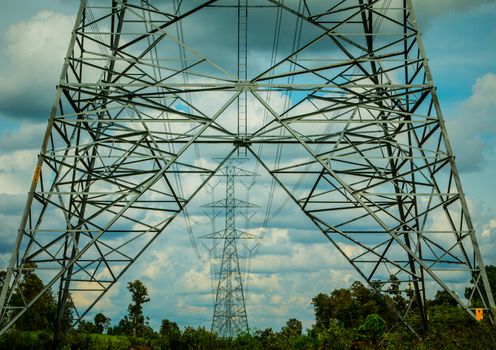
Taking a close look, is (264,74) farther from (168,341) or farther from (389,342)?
(168,341)

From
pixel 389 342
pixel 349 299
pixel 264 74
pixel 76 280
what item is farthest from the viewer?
pixel 349 299

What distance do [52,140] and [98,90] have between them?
232cm

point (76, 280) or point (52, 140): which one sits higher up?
point (52, 140)

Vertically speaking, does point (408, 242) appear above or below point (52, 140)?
below

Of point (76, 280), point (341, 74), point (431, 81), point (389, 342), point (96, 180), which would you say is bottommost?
point (389, 342)

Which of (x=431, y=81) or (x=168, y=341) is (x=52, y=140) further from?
(x=431, y=81)

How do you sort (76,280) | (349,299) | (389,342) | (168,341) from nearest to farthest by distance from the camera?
(389,342), (76,280), (168,341), (349,299)

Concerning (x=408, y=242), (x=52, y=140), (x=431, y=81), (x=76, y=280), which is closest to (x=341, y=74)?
(x=431, y=81)

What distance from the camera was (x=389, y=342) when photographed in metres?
17.0

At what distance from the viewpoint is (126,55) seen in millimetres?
22562

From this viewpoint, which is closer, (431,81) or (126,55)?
(431,81)

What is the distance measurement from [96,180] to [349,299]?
47984 millimetres

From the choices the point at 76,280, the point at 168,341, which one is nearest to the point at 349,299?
the point at 168,341

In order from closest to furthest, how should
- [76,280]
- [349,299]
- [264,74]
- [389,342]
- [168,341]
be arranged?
[389,342]
[264,74]
[76,280]
[168,341]
[349,299]
